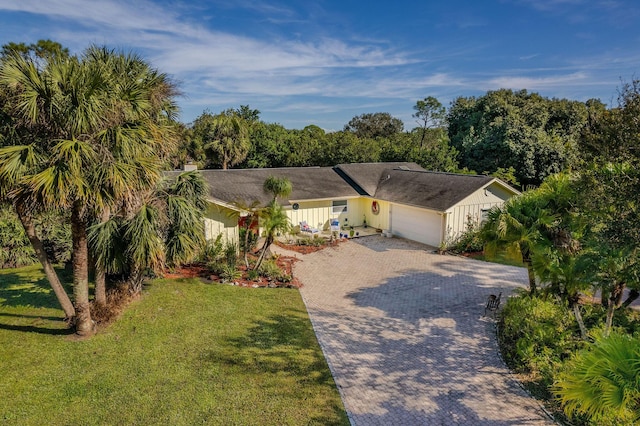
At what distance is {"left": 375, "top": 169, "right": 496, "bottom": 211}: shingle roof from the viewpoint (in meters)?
21.6

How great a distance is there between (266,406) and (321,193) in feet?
56.2

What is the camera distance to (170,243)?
42.5ft

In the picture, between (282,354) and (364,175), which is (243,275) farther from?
(364,175)

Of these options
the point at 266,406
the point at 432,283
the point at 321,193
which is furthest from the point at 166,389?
the point at 321,193

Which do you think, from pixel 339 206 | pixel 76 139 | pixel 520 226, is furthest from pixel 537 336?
pixel 339 206

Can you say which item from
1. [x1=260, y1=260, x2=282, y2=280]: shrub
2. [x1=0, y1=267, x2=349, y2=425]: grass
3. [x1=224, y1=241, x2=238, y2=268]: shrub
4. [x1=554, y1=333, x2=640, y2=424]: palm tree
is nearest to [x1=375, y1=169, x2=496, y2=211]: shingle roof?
[x1=260, y1=260, x2=282, y2=280]: shrub

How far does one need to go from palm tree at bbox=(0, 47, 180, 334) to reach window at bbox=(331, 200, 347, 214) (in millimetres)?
16160

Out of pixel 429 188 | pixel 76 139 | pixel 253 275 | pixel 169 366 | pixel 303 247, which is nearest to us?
pixel 76 139

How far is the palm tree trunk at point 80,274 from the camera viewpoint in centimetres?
998

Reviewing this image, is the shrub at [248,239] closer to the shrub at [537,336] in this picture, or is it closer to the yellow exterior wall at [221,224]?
the yellow exterior wall at [221,224]

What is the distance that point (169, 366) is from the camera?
946cm

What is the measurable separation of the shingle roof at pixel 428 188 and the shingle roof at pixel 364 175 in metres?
0.57

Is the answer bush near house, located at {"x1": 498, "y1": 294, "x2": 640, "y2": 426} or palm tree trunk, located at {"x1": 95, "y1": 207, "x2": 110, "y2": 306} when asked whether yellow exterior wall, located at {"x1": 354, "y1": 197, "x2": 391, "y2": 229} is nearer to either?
bush near house, located at {"x1": 498, "y1": 294, "x2": 640, "y2": 426}

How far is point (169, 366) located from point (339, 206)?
17488 millimetres
